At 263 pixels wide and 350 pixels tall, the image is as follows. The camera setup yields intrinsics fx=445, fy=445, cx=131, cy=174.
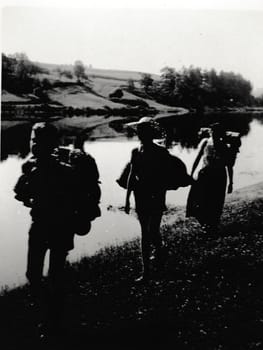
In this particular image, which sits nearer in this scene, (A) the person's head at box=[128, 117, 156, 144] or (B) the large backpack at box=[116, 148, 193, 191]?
(A) the person's head at box=[128, 117, 156, 144]

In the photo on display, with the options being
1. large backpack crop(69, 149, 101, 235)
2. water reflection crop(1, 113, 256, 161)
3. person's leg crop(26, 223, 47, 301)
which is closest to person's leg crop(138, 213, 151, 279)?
large backpack crop(69, 149, 101, 235)

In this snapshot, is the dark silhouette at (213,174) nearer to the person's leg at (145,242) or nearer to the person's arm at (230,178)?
the person's arm at (230,178)

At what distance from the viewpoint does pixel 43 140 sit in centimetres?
379

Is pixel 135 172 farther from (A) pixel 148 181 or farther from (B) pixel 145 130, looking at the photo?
(B) pixel 145 130

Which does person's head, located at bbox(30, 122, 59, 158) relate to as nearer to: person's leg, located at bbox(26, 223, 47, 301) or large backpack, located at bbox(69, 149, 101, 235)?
large backpack, located at bbox(69, 149, 101, 235)

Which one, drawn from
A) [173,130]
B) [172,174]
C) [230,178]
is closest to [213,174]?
[230,178]

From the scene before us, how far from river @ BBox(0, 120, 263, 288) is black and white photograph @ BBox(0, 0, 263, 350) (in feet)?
0.06

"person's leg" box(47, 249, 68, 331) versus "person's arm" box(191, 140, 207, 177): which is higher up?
"person's arm" box(191, 140, 207, 177)

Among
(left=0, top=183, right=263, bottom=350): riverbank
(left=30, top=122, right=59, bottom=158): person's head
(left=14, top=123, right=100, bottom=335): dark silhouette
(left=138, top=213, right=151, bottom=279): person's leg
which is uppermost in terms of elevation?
(left=30, top=122, right=59, bottom=158): person's head

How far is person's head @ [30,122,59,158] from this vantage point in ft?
12.4

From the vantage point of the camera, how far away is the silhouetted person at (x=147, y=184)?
447cm

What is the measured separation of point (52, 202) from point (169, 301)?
59.7 inches

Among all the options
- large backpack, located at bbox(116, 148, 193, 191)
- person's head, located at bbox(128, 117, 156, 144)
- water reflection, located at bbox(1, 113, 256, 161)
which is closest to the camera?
person's head, located at bbox(128, 117, 156, 144)

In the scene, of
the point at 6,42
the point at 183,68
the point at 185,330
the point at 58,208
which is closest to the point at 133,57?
the point at 183,68
